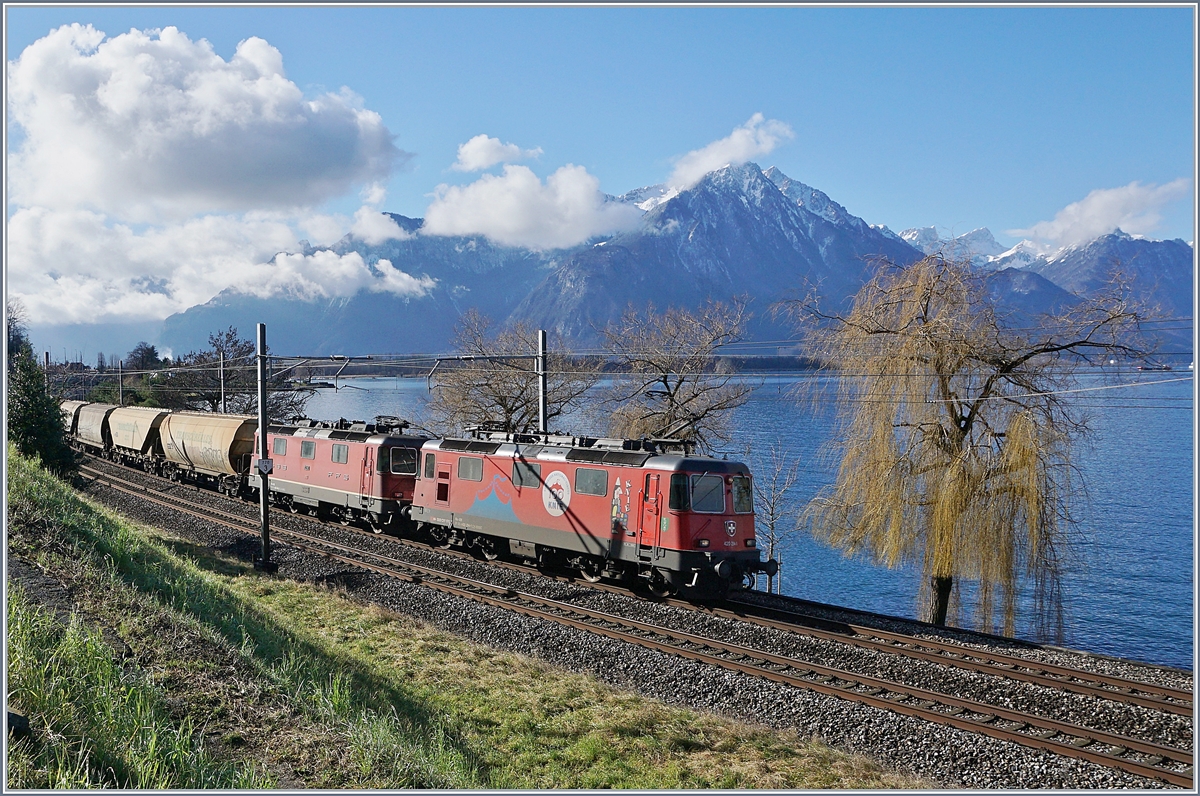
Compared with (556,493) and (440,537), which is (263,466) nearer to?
(440,537)

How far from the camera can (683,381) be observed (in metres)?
30.6

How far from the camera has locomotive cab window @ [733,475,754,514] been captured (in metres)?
17.3

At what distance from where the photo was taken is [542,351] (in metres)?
22.2

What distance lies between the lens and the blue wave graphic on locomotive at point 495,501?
20516mm

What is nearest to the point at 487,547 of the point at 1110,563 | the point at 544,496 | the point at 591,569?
the point at 544,496

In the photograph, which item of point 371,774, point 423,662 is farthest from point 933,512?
point 371,774

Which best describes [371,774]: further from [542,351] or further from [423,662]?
[542,351]

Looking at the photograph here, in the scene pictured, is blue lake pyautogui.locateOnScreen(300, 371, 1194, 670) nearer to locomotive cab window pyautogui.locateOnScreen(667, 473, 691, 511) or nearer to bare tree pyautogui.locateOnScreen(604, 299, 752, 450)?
bare tree pyautogui.locateOnScreen(604, 299, 752, 450)

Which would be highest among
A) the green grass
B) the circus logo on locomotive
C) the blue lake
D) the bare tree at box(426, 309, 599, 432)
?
the bare tree at box(426, 309, 599, 432)

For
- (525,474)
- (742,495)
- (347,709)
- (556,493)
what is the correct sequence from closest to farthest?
(347,709), (742,495), (556,493), (525,474)

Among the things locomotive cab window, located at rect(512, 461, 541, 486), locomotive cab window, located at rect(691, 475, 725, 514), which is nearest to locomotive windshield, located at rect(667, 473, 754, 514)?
locomotive cab window, located at rect(691, 475, 725, 514)

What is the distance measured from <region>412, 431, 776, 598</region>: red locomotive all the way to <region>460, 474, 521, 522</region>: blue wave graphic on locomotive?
0.09 feet

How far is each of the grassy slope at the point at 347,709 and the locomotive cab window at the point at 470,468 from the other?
6.36 metres

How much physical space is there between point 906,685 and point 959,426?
928 cm
